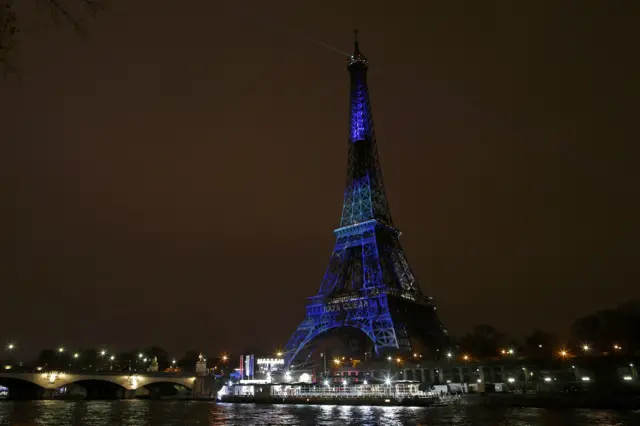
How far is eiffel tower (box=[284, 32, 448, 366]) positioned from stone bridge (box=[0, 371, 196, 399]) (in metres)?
31.8

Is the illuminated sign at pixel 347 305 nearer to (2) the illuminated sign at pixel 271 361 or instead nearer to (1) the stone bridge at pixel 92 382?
(2) the illuminated sign at pixel 271 361

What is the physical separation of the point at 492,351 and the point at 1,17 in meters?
132

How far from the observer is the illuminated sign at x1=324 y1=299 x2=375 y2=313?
301 feet

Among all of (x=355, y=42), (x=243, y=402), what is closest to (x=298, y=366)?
(x=243, y=402)

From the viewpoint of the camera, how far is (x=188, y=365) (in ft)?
629

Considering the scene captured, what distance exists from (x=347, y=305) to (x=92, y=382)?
5958 cm

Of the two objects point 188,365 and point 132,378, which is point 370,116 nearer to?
point 132,378

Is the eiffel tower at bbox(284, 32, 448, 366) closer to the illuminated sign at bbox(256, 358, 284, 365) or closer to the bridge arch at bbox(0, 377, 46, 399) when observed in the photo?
the illuminated sign at bbox(256, 358, 284, 365)

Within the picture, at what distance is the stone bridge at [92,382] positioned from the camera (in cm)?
9238

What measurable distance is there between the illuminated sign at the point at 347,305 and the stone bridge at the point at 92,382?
3900cm

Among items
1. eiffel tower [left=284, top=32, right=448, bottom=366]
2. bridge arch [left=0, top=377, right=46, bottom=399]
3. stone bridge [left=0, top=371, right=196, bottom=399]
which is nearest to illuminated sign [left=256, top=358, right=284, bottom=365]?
eiffel tower [left=284, top=32, right=448, bottom=366]

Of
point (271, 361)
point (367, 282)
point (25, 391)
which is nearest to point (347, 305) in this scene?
point (367, 282)

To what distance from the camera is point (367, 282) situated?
313 feet

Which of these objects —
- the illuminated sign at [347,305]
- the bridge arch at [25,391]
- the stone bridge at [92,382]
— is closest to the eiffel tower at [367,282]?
the illuminated sign at [347,305]
